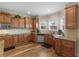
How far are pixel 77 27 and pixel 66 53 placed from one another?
98 cm

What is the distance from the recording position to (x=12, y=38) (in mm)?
5340

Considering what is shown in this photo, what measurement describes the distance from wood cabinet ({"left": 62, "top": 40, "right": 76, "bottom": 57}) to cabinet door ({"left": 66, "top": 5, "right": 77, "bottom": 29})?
587mm

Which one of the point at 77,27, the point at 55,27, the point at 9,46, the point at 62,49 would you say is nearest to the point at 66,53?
the point at 62,49

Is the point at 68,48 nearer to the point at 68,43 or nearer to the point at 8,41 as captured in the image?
the point at 68,43

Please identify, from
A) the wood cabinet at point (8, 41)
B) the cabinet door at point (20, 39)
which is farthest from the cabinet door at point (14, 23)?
the wood cabinet at point (8, 41)

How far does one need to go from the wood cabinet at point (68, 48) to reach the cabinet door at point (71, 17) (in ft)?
1.92

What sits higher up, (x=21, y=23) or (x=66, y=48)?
(x=21, y=23)

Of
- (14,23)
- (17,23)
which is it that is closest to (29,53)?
(14,23)

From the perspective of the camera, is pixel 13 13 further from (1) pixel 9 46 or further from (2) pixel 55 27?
(2) pixel 55 27

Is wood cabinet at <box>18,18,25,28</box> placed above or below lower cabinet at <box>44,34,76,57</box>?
above

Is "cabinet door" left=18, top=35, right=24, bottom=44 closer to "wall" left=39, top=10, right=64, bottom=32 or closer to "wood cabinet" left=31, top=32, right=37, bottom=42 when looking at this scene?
"wood cabinet" left=31, top=32, right=37, bottom=42

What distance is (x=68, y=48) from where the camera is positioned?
3330mm

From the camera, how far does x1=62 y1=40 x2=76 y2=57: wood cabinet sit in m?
3.19

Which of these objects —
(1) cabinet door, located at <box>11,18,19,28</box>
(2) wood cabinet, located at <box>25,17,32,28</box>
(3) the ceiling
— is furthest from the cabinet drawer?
(2) wood cabinet, located at <box>25,17,32,28</box>
